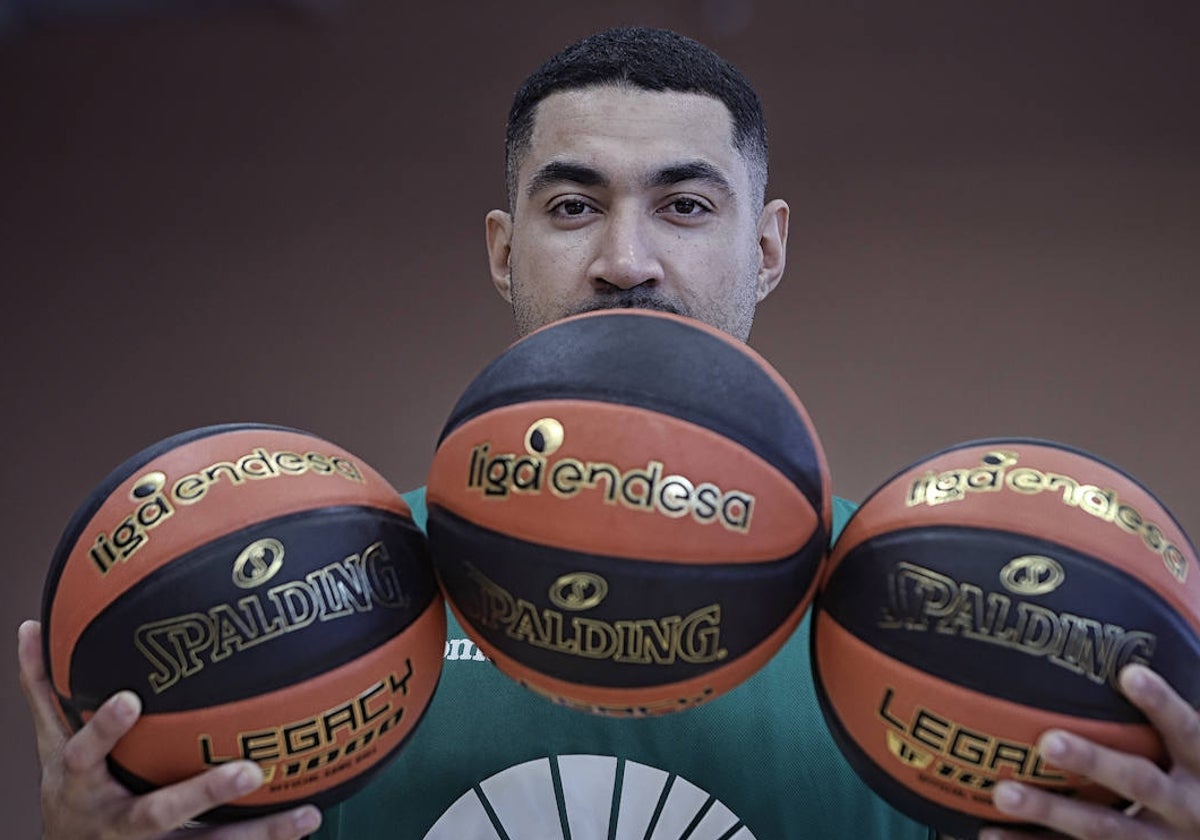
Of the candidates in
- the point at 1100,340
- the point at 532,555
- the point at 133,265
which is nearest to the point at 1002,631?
the point at 532,555

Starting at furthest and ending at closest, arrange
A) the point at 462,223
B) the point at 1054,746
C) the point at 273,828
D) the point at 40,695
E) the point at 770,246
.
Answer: the point at 462,223 → the point at 770,246 → the point at 40,695 → the point at 273,828 → the point at 1054,746

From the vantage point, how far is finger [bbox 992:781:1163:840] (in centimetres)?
93

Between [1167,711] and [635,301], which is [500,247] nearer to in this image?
[635,301]

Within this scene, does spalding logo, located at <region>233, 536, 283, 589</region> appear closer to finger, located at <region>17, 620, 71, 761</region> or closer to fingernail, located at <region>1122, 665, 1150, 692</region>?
finger, located at <region>17, 620, 71, 761</region>

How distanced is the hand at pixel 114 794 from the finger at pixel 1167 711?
2.33ft

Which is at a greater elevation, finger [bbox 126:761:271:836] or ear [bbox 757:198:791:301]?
ear [bbox 757:198:791:301]

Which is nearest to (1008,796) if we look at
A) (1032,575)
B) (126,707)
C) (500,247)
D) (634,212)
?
(1032,575)

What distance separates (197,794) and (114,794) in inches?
4.4

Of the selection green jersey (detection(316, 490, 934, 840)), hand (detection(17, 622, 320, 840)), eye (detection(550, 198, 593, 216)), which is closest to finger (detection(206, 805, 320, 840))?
hand (detection(17, 622, 320, 840))

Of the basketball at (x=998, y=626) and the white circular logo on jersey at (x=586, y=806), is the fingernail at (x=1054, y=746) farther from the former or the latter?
the white circular logo on jersey at (x=586, y=806)

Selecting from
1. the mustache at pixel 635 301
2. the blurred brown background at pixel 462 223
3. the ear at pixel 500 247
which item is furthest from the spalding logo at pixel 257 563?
the blurred brown background at pixel 462 223

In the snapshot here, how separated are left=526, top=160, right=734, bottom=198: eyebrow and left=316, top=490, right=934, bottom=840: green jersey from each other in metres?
0.65

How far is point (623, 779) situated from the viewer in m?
1.51

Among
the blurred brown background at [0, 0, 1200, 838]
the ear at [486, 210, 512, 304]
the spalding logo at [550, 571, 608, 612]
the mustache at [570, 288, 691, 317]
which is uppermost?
the blurred brown background at [0, 0, 1200, 838]
